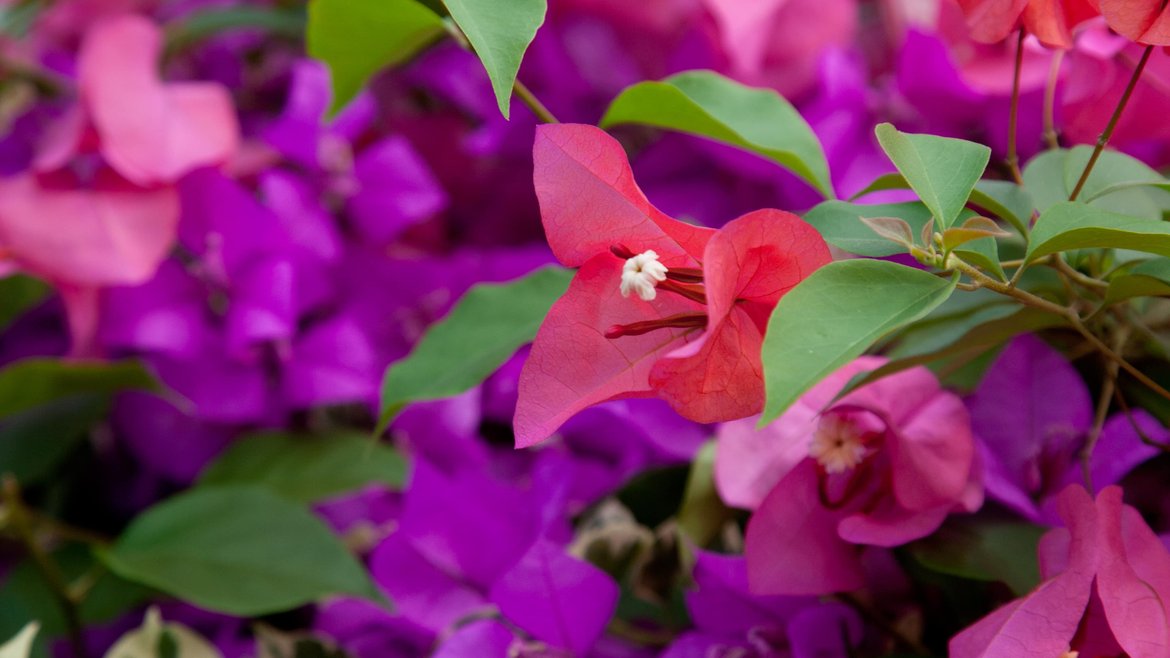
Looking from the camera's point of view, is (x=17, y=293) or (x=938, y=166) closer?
(x=938, y=166)

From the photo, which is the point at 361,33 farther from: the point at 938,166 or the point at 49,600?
the point at 49,600

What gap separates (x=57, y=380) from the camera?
53 centimetres

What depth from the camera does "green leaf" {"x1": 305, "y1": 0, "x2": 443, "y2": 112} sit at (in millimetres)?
367

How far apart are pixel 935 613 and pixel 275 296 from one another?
14.2 inches

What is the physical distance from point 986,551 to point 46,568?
0.42 meters

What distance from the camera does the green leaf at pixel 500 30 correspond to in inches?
10.9

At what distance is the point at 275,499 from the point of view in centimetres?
50

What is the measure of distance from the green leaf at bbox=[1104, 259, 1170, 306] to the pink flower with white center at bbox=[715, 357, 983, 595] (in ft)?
0.25

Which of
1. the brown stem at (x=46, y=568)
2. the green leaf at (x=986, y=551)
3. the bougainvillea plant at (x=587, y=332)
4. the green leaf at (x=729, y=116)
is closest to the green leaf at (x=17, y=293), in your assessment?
the bougainvillea plant at (x=587, y=332)

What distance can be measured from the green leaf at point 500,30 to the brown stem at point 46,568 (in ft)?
1.14

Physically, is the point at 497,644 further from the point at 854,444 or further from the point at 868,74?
the point at 868,74

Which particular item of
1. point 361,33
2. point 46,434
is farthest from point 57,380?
→ point 361,33

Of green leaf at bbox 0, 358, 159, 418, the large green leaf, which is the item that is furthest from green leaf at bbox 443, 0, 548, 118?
green leaf at bbox 0, 358, 159, 418

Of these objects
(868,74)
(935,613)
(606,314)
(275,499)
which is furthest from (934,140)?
(868,74)
